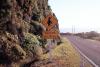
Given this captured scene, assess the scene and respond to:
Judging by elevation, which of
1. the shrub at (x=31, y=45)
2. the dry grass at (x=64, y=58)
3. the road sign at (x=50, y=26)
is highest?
the road sign at (x=50, y=26)

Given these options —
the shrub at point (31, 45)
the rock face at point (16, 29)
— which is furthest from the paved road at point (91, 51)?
the rock face at point (16, 29)

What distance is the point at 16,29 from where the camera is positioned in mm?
26484

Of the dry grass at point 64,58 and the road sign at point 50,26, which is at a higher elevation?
the road sign at point 50,26

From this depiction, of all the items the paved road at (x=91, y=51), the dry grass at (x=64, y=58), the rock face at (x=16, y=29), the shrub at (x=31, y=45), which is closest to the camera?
the rock face at (x=16, y=29)

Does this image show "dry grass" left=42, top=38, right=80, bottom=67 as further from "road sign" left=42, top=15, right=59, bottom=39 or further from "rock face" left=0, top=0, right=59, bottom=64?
"road sign" left=42, top=15, right=59, bottom=39

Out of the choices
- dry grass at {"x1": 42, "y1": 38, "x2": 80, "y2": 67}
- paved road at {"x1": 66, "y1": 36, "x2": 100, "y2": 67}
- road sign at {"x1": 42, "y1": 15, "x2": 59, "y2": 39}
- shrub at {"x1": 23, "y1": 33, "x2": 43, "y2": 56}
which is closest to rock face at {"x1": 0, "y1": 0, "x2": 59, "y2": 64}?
shrub at {"x1": 23, "y1": 33, "x2": 43, "y2": 56}

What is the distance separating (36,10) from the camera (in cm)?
3431

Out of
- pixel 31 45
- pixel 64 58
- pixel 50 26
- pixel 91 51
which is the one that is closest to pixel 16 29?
pixel 31 45

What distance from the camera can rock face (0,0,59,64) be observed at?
878 inches

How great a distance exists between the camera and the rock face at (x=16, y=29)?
22.3 metres

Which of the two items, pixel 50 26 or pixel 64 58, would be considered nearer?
pixel 50 26

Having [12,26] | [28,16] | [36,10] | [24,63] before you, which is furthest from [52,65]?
[36,10]

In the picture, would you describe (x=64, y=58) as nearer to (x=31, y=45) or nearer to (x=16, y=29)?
(x=31, y=45)

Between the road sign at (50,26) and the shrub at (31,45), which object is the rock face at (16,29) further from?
the road sign at (50,26)
